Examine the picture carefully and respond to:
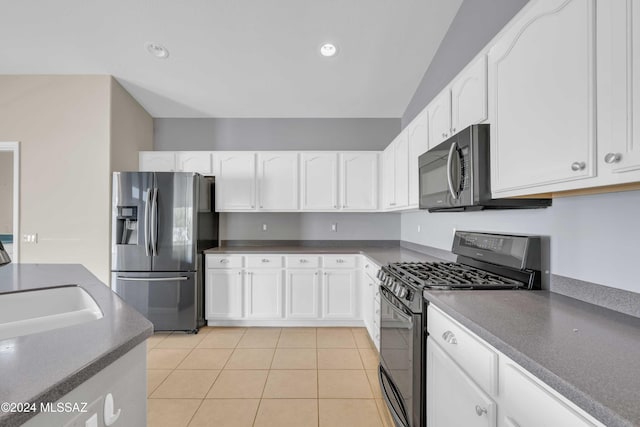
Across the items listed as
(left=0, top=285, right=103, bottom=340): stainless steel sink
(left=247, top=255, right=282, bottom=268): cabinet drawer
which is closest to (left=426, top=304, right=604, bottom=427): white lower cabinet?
(left=0, top=285, right=103, bottom=340): stainless steel sink

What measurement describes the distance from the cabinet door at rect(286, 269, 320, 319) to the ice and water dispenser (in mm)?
1763

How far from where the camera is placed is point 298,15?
2.53 metres

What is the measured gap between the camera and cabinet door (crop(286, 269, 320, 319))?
330cm

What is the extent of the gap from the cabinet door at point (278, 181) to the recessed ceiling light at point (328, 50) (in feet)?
3.91

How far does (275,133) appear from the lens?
3955 millimetres

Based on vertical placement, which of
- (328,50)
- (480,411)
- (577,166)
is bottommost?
(480,411)

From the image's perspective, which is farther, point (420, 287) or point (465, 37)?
point (465, 37)

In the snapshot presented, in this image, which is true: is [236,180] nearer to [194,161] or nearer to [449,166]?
[194,161]

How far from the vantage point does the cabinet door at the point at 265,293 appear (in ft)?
10.8

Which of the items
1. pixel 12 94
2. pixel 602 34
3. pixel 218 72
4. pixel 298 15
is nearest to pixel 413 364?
pixel 602 34

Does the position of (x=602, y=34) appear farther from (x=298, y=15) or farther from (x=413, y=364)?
(x=298, y=15)

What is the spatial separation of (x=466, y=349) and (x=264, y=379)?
1.78 m

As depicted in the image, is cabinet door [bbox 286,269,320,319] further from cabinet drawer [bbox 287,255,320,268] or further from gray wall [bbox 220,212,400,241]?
gray wall [bbox 220,212,400,241]

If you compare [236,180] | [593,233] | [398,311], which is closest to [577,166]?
[593,233]
